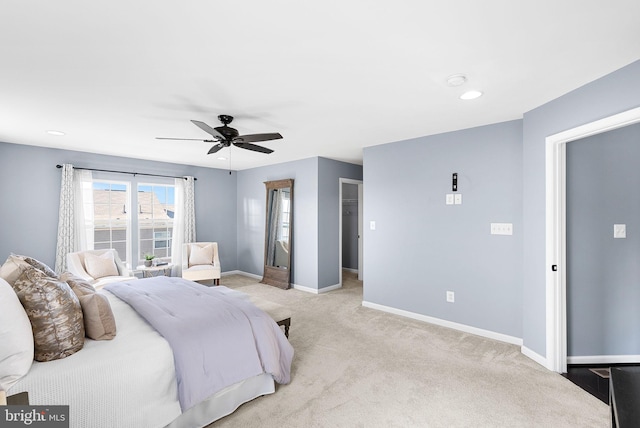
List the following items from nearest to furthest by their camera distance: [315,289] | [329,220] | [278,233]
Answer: [315,289], [329,220], [278,233]

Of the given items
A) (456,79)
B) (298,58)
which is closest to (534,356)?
(456,79)

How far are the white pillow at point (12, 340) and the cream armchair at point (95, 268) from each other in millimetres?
2790

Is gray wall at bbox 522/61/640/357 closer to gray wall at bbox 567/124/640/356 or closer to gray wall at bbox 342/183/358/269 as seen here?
gray wall at bbox 567/124/640/356

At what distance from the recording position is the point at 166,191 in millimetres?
6113

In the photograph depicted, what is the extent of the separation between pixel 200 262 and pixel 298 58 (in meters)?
4.65

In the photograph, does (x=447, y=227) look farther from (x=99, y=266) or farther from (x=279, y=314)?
(x=99, y=266)

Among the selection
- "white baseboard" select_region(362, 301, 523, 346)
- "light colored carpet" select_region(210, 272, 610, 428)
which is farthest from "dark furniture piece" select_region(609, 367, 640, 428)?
"white baseboard" select_region(362, 301, 523, 346)

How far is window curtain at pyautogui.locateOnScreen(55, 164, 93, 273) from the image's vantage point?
4719 mm

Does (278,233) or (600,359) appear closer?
(600,359)

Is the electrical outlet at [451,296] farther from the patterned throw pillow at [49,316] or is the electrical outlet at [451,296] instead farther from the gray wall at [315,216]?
the patterned throw pillow at [49,316]

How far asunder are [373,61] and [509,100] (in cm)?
154

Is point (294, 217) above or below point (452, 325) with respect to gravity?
above

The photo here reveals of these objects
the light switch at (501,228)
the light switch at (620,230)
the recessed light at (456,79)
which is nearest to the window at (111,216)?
the recessed light at (456,79)

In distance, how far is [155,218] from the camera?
19.5ft
